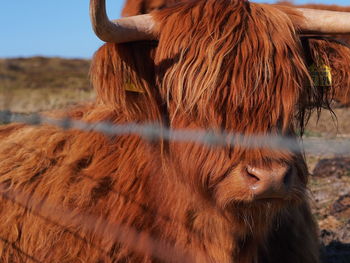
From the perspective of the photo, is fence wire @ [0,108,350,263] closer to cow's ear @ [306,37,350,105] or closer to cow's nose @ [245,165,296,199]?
cow's nose @ [245,165,296,199]

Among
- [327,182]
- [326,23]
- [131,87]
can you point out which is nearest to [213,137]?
[131,87]

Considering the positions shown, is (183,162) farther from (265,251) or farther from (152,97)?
(265,251)

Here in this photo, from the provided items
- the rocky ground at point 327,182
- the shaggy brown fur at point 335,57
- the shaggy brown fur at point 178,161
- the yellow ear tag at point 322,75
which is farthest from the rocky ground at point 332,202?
the shaggy brown fur at point 178,161

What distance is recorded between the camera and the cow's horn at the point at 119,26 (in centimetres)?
256

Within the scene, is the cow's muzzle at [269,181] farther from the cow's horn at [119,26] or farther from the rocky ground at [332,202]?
the rocky ground at [332,202]

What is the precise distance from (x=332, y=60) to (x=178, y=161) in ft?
3.61

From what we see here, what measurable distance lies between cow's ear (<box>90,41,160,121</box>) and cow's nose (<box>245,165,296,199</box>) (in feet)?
2.48

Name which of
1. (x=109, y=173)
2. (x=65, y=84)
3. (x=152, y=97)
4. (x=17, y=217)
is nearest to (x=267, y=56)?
(x=152, y=97)

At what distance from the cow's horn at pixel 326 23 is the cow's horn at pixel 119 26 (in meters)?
0.88

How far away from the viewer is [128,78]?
296 centimetres

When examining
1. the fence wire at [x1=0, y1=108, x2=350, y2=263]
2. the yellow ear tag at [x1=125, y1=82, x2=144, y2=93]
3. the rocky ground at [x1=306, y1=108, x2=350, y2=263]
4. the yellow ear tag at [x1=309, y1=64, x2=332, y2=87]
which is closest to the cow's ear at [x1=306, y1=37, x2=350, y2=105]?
the yellow ear tag at [x1=309, y1=64, x2=332, y2=87]

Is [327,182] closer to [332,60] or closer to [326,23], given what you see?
[332,60]

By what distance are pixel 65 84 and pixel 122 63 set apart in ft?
46.2

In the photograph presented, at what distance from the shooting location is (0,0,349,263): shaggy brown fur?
9.01 ft
